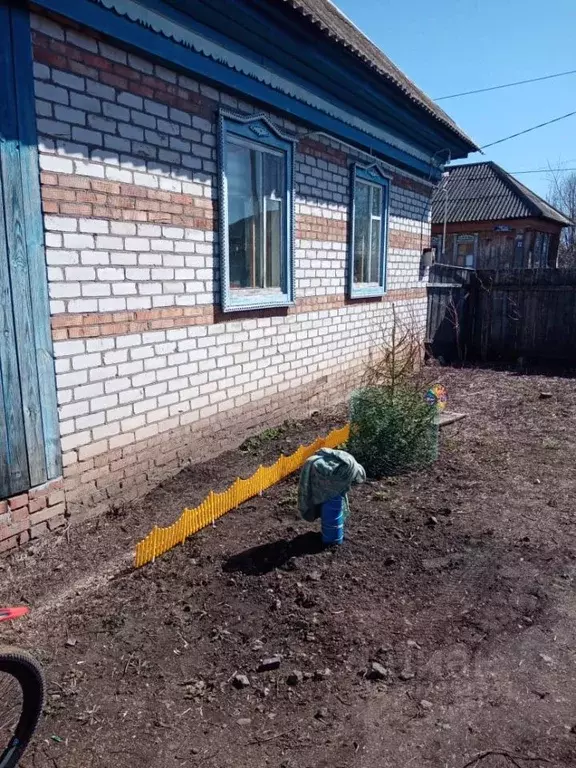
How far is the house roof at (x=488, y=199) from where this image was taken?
2075cm

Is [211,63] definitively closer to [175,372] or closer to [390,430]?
[175,372]

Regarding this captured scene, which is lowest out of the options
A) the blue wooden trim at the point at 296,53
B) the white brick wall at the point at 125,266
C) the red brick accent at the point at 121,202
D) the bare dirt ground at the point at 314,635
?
the bare dirt ground at the point at 314,635

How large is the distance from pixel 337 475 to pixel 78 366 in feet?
6.00

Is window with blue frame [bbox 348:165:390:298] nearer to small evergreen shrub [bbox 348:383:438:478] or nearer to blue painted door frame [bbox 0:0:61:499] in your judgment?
small evergreen shrub [bbox 348:383:438:478]

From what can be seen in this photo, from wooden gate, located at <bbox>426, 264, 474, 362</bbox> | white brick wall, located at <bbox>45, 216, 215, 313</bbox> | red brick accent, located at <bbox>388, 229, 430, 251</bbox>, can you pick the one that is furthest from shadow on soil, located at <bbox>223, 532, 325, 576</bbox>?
wooden gate, located at <bbox>426, 264, 474, 362</bbox>

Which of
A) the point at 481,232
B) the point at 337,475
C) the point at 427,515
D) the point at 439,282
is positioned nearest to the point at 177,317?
the point at 337,475

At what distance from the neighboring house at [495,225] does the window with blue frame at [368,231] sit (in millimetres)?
13254

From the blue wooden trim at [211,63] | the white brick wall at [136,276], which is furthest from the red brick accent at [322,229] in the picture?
the blue wooden trim at [211,63]

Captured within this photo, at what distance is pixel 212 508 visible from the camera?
12.4 ft

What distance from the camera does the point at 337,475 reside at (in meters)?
3.17

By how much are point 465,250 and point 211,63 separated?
759 inches

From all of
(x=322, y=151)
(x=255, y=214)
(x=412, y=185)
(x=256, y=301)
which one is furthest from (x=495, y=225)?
(x=256, y=301)

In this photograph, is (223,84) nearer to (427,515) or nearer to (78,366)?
(78,366)

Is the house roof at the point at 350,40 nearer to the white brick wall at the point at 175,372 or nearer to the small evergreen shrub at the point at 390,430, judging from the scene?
the white brick wall at the point at 175,372
